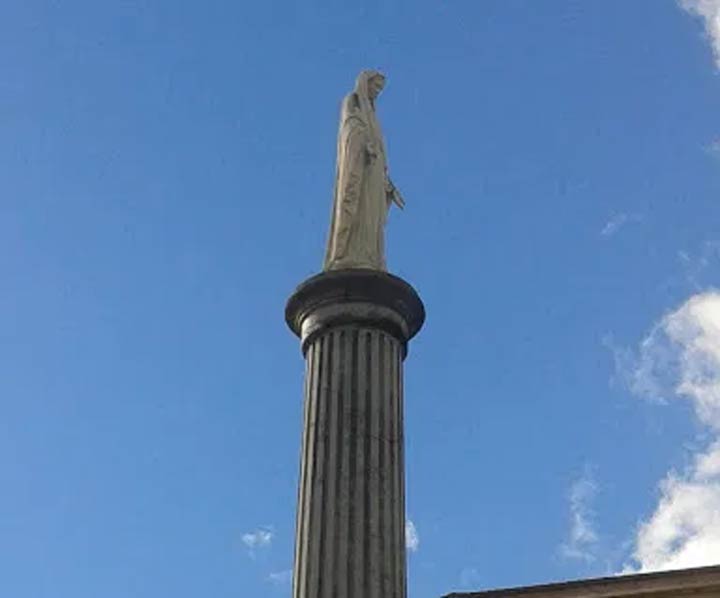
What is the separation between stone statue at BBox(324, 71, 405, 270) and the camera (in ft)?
61.7

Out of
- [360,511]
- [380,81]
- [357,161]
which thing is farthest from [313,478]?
[380,81]

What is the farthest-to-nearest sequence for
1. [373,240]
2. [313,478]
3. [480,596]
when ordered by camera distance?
[373,240] < [480,596] < [313,478]

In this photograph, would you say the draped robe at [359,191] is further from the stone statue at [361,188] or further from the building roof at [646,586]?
the building roof at [646,586]

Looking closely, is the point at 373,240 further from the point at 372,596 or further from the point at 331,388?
the point at 372,596

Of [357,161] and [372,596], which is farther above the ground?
[357,161]

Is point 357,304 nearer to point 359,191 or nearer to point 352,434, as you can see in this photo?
point 352,434

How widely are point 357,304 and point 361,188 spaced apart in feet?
8.00

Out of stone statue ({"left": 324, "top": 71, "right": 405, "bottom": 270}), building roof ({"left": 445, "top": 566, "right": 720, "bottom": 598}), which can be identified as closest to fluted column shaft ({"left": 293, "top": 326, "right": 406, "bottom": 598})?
stone statue ({"left": 324, "top": 71, "right": 405, "bottom": 270})

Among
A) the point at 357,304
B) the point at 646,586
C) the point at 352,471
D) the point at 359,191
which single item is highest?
the point at 359,191

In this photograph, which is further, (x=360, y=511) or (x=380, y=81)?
(x=380, y=81)

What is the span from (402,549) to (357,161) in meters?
6.13

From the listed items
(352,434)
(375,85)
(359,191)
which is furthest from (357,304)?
(375,85)

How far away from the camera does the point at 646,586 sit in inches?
668

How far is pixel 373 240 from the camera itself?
19016 mm
